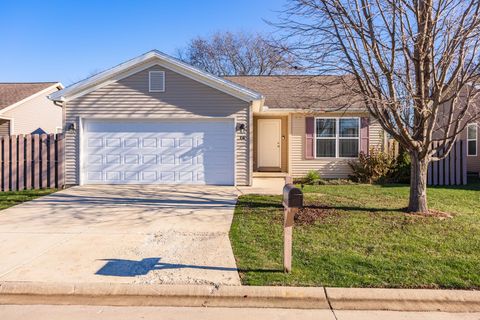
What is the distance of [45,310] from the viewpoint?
154 inches

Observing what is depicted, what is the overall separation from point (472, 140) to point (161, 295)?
55.4 ft

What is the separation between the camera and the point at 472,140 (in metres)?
16.5

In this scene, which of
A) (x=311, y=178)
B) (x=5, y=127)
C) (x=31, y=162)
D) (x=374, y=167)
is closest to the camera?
(x=31, y=162)

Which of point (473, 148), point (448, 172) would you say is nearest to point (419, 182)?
point (448, 172)

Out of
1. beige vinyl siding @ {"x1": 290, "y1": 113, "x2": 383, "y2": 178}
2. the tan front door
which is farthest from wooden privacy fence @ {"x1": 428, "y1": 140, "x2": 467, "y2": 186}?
the tan front door

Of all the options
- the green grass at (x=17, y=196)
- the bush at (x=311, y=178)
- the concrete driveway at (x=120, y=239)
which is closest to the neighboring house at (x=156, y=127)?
the green grass at (x=17, y=196)

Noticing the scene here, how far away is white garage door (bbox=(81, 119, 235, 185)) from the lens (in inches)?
480

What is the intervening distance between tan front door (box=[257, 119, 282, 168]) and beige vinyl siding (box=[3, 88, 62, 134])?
10.9m

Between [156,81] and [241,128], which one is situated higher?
[156,81]

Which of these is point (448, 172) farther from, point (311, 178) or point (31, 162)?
point (31, 162)

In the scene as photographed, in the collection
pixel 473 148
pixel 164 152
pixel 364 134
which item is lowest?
pixel 164 152

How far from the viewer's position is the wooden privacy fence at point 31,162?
11.4m

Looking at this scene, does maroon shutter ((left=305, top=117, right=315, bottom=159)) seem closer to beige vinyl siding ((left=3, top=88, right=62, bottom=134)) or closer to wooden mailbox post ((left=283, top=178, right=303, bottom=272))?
wooden mailbox post ((left=283, top=178, right=303, bottom=272))

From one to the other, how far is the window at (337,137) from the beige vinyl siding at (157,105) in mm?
3789
